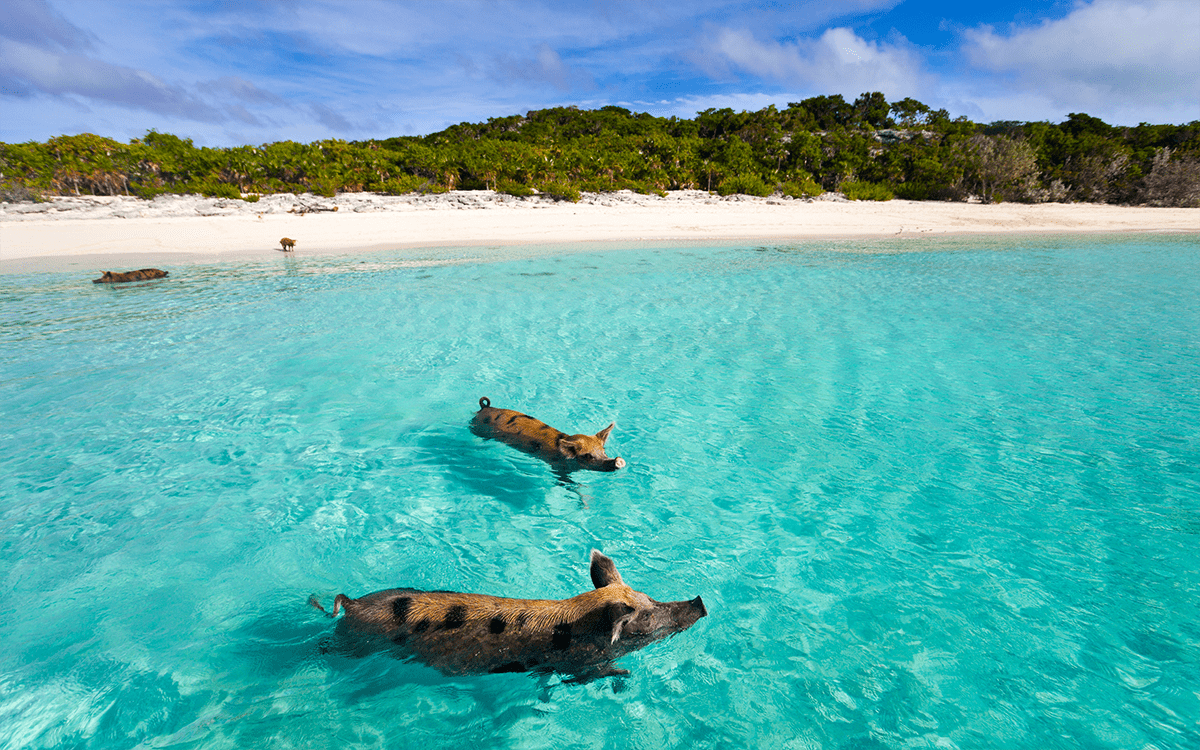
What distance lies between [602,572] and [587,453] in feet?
6.16

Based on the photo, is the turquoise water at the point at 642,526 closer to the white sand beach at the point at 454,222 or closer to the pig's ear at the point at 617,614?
the pig's ear at the point at 617,614

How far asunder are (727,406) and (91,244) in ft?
93.1

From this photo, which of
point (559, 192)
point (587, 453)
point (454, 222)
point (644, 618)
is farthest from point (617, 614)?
point (559, 192)

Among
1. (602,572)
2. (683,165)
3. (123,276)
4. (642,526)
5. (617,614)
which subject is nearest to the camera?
(617,614)

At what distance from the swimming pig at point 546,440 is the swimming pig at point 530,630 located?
1794 millimetres

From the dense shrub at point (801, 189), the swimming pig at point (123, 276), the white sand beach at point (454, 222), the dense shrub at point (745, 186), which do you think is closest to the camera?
the swimming pig at point (123, 276)

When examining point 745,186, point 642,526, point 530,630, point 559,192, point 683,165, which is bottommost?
point 642,526

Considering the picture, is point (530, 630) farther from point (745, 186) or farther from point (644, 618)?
point (745, 186)

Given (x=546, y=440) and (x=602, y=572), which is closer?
(x=602, y=572)

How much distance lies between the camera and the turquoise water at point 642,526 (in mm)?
3195

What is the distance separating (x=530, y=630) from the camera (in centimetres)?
307

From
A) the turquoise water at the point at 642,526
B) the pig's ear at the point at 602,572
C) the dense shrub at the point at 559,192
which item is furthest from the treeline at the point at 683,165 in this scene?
the pig's ear at the point at 602,572

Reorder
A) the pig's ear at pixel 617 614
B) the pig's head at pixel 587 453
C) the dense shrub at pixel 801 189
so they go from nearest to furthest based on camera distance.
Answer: the pig's ear at pixel 617 614 < the pig's head at pixel 587 453 < the dense shrub at pixel 801 189

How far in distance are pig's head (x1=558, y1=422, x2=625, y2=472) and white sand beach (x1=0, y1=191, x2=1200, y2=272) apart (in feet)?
68.0
